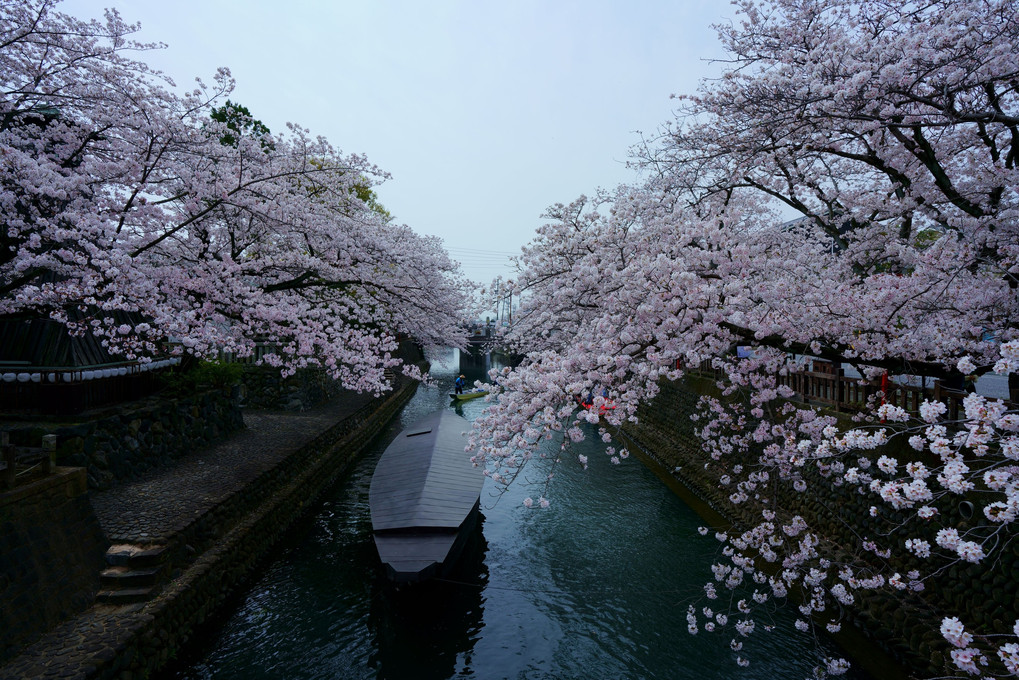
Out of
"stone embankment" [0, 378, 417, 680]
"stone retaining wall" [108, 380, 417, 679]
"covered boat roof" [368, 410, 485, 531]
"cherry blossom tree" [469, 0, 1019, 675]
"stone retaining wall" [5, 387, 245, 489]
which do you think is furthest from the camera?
"covered boat roof" [368, 410, 485, 531]

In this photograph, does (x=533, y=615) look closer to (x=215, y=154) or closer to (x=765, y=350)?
(x=765, y=350)

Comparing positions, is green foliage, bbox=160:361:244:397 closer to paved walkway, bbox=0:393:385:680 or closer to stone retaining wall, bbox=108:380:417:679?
paved walkway, bbox=0:393:385:680

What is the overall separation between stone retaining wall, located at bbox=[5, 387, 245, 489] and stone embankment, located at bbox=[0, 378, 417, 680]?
291 millimetres

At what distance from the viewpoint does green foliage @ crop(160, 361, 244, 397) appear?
43.1 feet

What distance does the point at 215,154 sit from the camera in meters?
10.6

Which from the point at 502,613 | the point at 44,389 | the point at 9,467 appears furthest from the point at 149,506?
the point at 502,613

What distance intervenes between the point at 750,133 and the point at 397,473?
10.5m

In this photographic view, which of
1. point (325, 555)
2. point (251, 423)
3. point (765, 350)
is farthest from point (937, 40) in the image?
point (251, 423)

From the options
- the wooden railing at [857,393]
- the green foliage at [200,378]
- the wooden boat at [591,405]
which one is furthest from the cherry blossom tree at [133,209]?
the wooden railing at [857,393]

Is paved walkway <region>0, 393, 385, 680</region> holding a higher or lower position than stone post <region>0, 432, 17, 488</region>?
lower

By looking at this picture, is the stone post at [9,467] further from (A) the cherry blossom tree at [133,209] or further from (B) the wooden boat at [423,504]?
(B) the wooden boat at [423,504]

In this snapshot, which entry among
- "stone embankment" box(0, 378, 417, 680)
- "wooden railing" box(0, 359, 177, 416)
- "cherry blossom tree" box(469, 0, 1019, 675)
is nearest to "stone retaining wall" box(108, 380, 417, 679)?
"stone embankment" box(0, 378, 417, 680)

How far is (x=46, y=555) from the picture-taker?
6.88 m

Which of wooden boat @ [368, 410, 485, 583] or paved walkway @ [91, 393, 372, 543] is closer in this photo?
paved walkway @ [91, 393, 372, 543]
